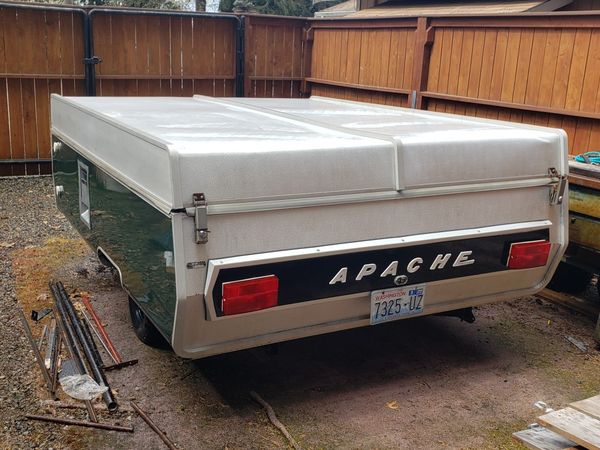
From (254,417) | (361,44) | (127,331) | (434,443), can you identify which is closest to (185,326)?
(254,417)

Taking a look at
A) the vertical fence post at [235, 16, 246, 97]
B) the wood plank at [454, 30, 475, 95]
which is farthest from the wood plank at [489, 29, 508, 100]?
the vertical fence post at [235, 16, 246, 97]

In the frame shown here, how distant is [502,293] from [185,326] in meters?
2.00

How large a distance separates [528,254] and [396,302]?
2.87 feet

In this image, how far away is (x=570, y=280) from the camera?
18.7 ft

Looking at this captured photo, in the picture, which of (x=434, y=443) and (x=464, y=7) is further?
(x=464, y=7)

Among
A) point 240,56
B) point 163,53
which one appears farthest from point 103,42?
point 240,56

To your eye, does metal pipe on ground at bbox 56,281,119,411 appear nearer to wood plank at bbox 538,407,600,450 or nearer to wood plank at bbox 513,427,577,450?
wood plank at bbox 513,427,577,450

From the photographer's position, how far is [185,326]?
2.97m

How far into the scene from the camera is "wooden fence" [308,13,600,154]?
656 cm

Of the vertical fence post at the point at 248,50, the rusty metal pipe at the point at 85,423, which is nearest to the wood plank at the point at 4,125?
the vertical fence post at the point at 248,50

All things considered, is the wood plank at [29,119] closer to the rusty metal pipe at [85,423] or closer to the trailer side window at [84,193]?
the trailer side window at [84,193]

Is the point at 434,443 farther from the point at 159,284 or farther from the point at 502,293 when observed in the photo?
the point at 159,284

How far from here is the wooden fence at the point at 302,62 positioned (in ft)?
22.5

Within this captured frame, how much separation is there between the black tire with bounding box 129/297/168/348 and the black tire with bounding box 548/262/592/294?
11.6 ft
